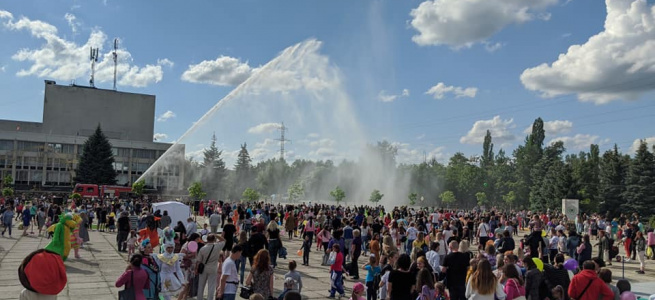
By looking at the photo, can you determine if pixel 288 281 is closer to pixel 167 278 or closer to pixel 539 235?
pixel 167 278

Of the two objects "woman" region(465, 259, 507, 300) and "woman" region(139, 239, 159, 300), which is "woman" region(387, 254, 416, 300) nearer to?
"woman" region(465, 259, 507, 300)

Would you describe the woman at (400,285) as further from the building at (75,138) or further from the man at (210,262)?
the building at (75,138)

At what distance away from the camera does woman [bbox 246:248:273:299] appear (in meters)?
7.49

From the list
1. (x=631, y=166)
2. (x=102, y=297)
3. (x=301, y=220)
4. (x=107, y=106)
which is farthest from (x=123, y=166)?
(x=102, y=297)

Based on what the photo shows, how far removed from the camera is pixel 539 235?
14.8m

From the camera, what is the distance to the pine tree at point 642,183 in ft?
171

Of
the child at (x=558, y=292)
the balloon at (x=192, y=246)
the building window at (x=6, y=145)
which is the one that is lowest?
the child at (x=558, y=292)

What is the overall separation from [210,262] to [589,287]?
6.73 metres

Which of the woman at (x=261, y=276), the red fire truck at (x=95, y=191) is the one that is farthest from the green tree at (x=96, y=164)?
the woman at (x=261, y=276)

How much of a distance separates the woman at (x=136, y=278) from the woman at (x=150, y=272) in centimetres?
10

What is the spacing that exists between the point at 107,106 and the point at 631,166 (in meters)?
98.2

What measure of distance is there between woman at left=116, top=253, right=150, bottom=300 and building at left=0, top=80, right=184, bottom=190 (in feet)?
264

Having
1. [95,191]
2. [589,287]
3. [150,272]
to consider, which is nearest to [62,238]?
[150,272]

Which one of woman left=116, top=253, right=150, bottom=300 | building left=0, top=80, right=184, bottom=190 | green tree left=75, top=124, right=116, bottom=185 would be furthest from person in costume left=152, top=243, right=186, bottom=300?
building left=0, top=80, right=184, bottom=190
